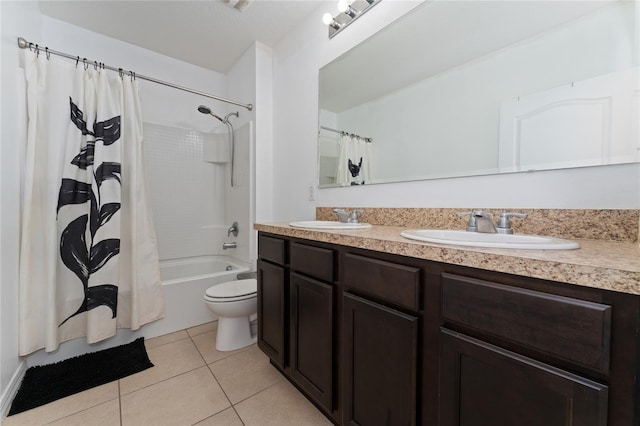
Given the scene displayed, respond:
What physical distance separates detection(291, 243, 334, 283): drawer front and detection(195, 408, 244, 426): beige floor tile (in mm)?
745

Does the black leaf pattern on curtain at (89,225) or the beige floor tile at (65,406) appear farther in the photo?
the black leaf pattern on curtain at (89,225)

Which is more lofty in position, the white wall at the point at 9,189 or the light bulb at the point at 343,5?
the light bulb at the point at 343,5

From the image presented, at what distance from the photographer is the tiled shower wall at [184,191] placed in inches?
101

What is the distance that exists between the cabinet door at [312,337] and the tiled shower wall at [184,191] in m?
2.01

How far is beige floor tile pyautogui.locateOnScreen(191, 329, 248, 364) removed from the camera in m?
1.67

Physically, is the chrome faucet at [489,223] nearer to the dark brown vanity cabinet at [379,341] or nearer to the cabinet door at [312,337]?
the dark brown vanity cabinet at [379,341]

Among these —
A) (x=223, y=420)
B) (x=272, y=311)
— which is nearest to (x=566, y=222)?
(x=272, y=311)

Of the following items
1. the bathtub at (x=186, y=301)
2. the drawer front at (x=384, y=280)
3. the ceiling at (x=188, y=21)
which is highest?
the ceiling at (x=188, y=21)

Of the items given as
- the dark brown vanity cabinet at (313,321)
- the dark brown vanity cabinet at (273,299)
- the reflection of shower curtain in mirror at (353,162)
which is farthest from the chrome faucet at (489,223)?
the dark brown vanity cabinet at (273,299)

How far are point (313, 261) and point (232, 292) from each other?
0.94 m

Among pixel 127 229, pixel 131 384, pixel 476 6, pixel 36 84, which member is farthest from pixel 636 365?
pixel 36 84

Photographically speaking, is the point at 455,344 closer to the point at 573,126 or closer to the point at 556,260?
the point at 556,260

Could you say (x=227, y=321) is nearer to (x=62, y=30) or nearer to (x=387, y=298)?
(x=387, y=298)

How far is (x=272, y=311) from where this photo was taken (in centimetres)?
140
